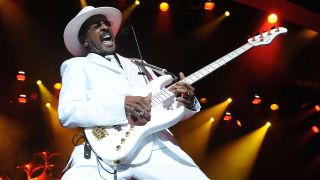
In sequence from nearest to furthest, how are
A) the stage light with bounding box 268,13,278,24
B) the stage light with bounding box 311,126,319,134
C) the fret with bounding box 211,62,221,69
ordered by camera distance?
the fret with bounding box 211,62,221,69, the stage light with bounding box 268,13,278,24, the stage light with bounding box 311,126,319,134

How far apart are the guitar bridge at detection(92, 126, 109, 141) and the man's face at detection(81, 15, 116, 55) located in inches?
29.9

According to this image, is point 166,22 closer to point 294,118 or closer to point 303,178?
point 294,118

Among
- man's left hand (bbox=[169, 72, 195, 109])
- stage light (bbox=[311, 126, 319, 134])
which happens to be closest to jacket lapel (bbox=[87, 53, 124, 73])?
man's left hand (bbox=[169, 72, 195, 109])

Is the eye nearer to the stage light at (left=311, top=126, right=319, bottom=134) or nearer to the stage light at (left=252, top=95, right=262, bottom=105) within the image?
the stage light at (left=252, top=95, right=262, bottom=105)

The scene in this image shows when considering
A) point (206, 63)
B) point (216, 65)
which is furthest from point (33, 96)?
point (216, 65)

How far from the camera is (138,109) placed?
228 cm

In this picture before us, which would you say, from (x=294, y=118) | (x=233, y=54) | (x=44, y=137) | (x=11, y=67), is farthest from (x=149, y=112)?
(x=294, y=118)

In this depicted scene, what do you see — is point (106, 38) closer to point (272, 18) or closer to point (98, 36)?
point (98, 36)

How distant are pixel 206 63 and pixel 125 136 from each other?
8.38m

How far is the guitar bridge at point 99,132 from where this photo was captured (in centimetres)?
227

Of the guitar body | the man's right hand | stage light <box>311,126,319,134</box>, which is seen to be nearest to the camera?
the guitar body

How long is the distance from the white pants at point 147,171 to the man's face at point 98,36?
926mm

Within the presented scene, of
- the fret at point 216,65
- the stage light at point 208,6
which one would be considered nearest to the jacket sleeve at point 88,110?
the fret at point 216,65

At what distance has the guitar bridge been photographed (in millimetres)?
2266
